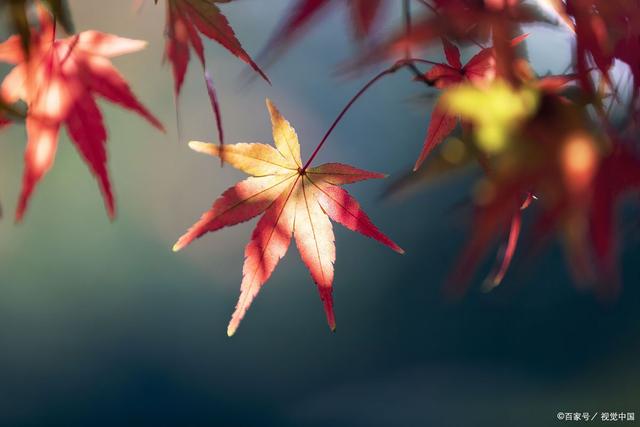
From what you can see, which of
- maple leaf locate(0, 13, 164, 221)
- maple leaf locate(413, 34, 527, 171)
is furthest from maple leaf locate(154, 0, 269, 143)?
maple leaf locate(413, 34, 527, 171)

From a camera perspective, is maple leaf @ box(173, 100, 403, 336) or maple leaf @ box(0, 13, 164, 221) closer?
maple leaf @ box(0, 13, 164, 221)

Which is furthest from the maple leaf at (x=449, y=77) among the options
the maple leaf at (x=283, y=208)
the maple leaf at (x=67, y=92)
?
the maple leaf at (x=67, y=92)

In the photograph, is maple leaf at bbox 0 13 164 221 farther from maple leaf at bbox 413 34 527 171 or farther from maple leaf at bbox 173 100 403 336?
maple leaf at bbox 413 34 527 171

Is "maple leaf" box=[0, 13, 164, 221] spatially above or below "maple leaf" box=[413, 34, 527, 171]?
below

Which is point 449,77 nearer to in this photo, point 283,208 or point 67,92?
point 283,208

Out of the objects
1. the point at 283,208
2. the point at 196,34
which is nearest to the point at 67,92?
the point at 196,34

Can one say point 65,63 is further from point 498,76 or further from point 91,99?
point 498,76

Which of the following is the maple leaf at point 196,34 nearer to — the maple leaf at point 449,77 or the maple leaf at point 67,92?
the maple leaf at point 67,92
